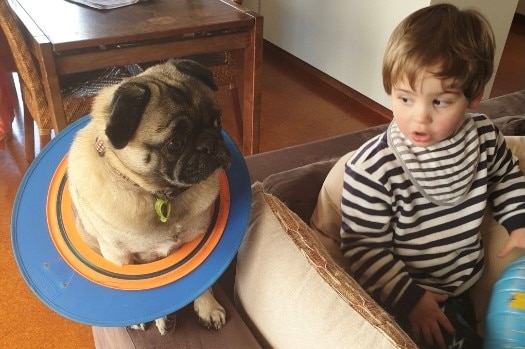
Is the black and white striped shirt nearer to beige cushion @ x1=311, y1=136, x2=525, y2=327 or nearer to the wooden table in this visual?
beige cushion @ x1=311, y1=136, x2=525, y2=327

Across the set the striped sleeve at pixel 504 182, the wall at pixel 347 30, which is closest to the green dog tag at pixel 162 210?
the striped sleeve at pixel 504 182

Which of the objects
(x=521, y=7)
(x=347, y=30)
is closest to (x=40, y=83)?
(x=347, y=30)

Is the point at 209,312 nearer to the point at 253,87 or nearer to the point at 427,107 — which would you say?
the point at 427,107

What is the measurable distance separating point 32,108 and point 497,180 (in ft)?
5.80

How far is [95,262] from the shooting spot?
95 cm

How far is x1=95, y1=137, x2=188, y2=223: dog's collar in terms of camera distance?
950 millimetres

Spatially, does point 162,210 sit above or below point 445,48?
below

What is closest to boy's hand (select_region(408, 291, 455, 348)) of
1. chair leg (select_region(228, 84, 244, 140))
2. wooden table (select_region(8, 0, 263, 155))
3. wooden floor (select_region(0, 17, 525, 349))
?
wooden floor (select_region(0, 17, 525, 349))

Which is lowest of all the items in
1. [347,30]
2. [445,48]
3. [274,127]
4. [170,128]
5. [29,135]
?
[274,127]

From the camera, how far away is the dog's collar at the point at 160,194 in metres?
0.95

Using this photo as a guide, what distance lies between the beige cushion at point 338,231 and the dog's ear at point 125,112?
49cm

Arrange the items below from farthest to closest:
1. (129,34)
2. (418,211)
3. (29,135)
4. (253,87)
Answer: (29,135), (253,87), (129,34), (418,211)

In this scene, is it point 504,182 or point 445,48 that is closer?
point 445,48

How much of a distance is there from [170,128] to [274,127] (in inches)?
80.1
